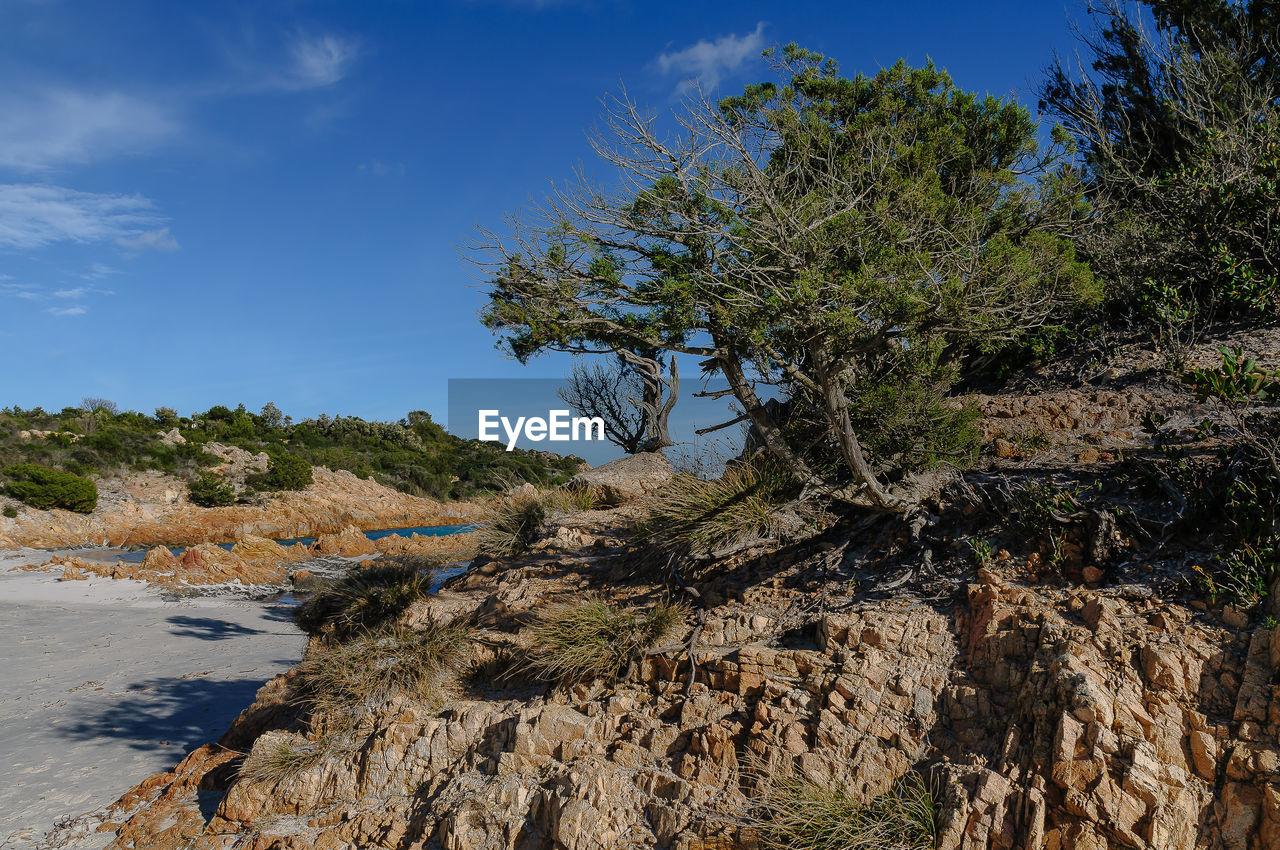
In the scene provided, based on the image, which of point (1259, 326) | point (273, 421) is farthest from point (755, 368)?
point (273, 421)

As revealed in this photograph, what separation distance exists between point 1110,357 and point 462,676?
335 inches

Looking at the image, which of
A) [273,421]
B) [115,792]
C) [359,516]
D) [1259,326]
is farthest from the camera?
[273,421]

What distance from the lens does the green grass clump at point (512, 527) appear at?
10727 millimetres

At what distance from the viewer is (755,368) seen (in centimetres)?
662

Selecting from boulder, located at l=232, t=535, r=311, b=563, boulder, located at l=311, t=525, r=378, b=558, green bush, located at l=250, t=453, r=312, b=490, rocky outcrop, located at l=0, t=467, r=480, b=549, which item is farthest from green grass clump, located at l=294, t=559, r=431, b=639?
green bush, located at l=250, t=453, r=312, b=490

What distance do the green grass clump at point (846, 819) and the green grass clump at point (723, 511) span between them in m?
2.49

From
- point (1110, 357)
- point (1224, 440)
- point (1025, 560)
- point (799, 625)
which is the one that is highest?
point (1110, 357)

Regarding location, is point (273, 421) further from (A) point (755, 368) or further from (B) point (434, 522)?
(A) point (755, 368)

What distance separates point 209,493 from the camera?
31859mm

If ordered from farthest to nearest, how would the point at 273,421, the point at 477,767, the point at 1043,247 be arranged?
the point at 273,421
the point at 1043,247
the point at 477,767

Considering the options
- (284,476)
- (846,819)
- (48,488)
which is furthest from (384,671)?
(284,476)

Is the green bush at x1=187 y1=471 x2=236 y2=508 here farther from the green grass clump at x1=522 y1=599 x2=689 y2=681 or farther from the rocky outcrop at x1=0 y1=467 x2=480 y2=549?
the green grass clump at x1=522 y1=599 x2=689 y2=681

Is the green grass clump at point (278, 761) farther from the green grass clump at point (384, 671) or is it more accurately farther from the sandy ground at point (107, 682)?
the sandy ground at point (107, 682)

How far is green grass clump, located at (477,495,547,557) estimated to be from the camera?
10.7 m
